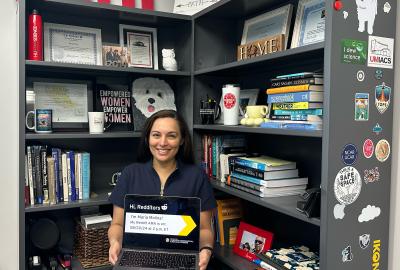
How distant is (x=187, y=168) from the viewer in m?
1.91

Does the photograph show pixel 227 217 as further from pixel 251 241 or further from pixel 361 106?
pixel 361 106

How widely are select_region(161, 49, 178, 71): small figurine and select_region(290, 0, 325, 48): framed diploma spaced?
30.6 inches

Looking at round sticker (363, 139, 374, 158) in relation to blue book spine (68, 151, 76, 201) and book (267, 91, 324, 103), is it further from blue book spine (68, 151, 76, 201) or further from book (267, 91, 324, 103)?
blue book spine (68, 151, 76, 201)

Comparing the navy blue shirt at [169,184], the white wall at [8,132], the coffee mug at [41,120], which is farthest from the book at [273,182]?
the white wall at [8,132]

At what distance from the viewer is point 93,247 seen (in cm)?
203

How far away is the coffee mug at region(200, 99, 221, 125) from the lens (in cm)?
213

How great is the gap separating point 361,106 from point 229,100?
29.1 inches

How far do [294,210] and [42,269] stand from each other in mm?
1380

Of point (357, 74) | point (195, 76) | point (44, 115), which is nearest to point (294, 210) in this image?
point (357, 74)

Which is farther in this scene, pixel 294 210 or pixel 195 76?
pixel 195 76

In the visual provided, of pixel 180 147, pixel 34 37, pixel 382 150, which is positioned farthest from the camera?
pixel 180 147

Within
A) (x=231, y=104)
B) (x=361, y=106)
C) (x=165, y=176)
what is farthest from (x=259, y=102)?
(x=361, y=106)

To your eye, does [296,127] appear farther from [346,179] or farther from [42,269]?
[42,269]

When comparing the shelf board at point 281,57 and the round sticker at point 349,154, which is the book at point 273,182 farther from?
the shelf board at point 281,57
